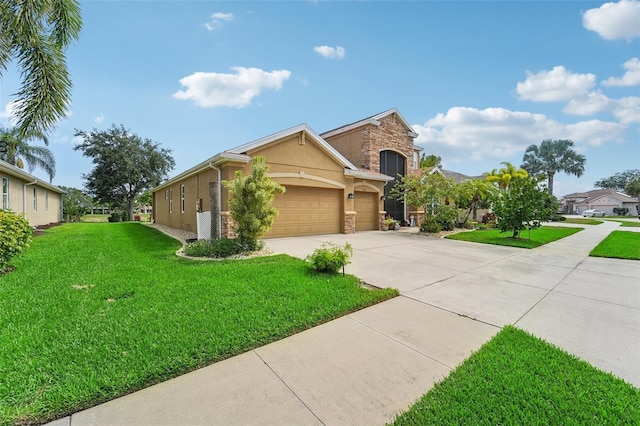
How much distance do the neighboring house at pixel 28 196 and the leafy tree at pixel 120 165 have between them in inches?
360

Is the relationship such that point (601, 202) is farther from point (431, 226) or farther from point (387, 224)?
point (387, 224)

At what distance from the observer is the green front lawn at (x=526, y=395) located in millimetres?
2070

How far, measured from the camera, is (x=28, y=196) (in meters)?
15.9

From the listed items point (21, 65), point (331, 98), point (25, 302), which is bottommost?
A: point (25, 302)

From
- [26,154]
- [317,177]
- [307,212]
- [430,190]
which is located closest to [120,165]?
[26,154]

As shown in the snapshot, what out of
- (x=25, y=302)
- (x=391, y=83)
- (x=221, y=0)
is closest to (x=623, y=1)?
(x=391, y=83)

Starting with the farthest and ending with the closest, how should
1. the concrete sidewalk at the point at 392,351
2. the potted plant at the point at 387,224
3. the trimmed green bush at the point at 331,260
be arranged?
the potted plant at the point at 387,224, the trimmed green bush at the point at 331,260, the concrete sidewalk at the point at 392,351

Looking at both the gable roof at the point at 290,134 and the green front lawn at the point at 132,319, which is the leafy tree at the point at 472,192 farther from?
the green front lawn at the point at 132,319

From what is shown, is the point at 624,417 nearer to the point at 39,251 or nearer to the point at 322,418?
→ the point at 322,418

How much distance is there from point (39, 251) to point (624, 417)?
42.8 ft

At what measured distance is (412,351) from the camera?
3070mm

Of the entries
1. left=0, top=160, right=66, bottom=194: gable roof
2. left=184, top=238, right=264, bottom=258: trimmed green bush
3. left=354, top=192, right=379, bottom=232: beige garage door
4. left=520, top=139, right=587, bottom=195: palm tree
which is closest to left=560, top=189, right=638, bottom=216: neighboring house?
left=520, top=139, right=587, bottom=195: palm tree

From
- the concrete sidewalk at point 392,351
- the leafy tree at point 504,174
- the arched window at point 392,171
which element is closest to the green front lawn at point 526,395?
the concrete sidewalk at point 392,351

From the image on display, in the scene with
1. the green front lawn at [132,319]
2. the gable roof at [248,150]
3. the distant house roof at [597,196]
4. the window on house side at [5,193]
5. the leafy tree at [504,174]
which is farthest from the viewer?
Answer: the distant house roof at [597,196]
